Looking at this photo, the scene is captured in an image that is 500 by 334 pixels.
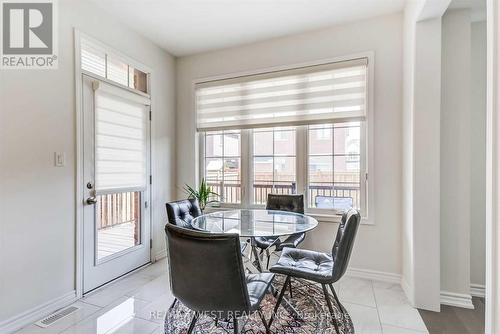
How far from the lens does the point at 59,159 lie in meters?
2.22

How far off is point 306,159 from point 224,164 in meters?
1.13

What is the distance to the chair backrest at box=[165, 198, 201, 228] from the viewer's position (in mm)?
2412

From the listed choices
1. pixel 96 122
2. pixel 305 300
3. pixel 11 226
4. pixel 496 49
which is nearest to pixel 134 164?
pixel 96 122

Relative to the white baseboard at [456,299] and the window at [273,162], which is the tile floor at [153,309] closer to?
the white baseboard at [456,299]

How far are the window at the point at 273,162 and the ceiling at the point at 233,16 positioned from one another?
118 centimetres

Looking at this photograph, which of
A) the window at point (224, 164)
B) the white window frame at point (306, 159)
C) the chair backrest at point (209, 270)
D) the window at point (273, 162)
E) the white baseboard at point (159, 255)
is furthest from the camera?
the window at point (224, 164)

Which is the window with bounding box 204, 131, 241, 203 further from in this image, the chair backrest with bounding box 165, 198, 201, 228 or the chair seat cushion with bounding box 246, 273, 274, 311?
the chair seat cushion with bounding box 246, 273, 274, 311

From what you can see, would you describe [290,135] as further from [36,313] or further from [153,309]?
[36,313]

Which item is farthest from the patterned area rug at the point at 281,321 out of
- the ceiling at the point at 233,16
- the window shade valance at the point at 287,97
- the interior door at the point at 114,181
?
the ceiling at the point at 233,16

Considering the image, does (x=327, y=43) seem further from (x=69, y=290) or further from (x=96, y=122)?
(x=69, y=290)

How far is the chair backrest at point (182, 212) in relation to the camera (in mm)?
2412

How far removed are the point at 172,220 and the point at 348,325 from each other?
65.9 inches

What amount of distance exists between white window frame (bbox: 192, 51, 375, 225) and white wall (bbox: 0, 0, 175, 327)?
160cm

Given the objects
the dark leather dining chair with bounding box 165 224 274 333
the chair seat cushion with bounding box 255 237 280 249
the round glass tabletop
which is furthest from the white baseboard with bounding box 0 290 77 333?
the chair seat cushion with bounding box 255 237 280 249
